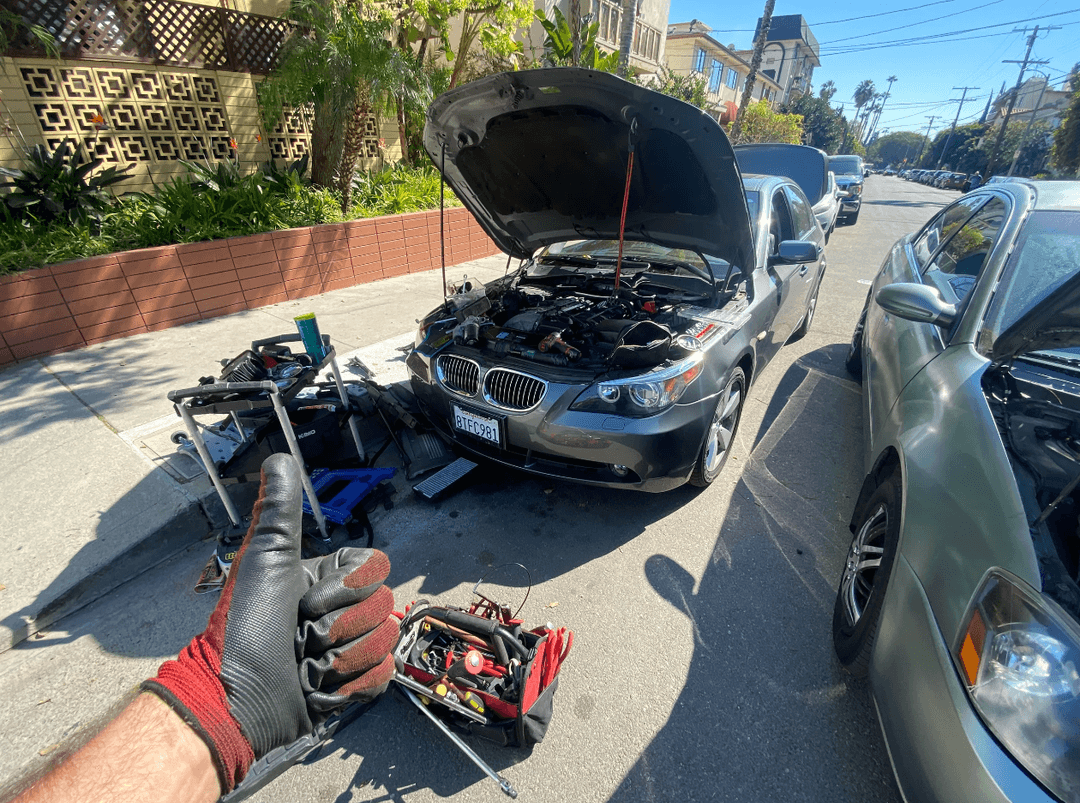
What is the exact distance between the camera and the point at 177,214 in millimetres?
5184

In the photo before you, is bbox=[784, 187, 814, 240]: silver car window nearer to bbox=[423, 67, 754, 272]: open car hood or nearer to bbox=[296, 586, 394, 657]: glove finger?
bbox=[423, 67, 754, 272]: open car hood

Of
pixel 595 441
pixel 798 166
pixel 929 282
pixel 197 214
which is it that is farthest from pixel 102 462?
pixel 798 166

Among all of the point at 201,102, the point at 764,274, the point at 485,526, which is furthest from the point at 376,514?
the point at 201,102

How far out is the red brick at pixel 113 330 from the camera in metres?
4.61

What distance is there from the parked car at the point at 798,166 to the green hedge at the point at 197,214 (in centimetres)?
A: 589

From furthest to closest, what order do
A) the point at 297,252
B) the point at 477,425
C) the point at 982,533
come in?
1. the point at 297,252
2. the point at 477,425
3. the point at 982,533

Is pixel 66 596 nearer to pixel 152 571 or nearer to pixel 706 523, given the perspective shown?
pixel 152 571

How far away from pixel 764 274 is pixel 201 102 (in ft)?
24.6

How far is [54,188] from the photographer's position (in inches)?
190

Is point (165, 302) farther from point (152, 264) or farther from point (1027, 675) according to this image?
point (1027, 675)

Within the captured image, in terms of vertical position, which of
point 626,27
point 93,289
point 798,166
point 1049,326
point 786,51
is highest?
point 786,51

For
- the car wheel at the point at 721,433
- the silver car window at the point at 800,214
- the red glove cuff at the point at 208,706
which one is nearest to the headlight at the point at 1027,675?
the car wheel at the point at 721,433

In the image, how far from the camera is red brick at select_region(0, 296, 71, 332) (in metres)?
4.14

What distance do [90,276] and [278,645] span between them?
504 cm
